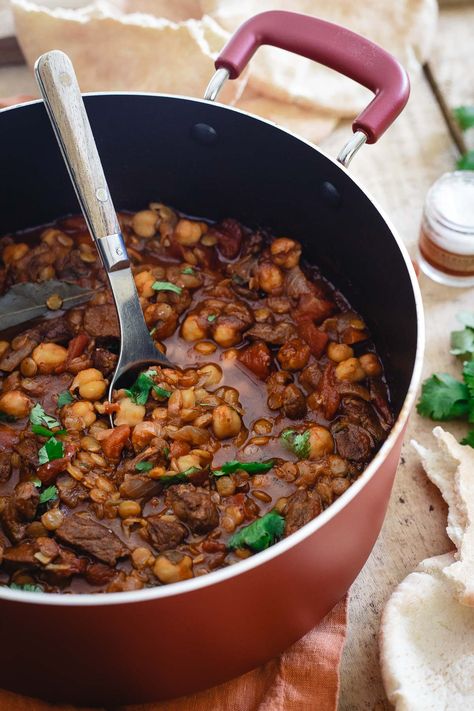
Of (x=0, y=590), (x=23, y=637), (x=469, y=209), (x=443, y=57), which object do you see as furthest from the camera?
(x=443, y=57)

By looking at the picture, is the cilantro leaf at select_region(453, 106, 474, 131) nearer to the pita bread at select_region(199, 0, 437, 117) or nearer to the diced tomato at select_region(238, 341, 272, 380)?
the pita bread at select_region(199, 0, 437, 117)

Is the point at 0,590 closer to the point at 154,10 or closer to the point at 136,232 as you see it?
the point at 136,232

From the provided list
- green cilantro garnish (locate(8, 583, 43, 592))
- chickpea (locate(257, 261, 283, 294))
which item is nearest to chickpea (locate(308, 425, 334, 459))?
chickpea (locate(257, 261, 283, 294))

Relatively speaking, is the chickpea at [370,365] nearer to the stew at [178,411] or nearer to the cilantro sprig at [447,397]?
the stew at [178,411]

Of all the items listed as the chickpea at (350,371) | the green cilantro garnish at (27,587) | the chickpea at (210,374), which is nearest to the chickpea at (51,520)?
the green cilantro garnish at (27,587)

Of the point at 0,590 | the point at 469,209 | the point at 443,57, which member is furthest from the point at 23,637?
the point at 443,57

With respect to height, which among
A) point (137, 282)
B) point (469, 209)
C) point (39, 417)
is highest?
point (469, 209)

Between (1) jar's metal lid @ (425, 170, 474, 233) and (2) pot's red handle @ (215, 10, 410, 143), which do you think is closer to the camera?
(2) pot's red handle @ (215, 10, 410, 143)
